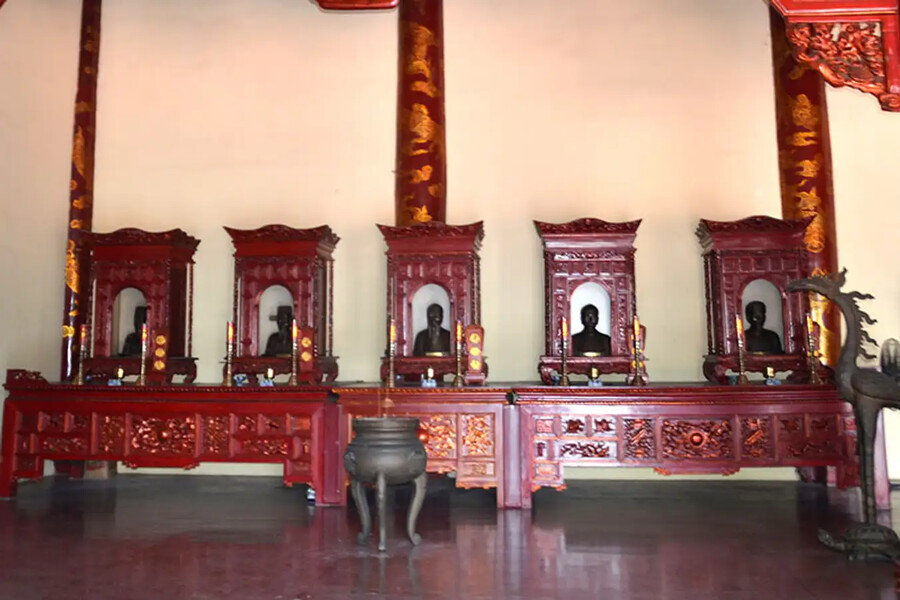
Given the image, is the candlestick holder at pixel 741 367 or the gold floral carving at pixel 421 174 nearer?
the candlestick holder at pixel 741 367

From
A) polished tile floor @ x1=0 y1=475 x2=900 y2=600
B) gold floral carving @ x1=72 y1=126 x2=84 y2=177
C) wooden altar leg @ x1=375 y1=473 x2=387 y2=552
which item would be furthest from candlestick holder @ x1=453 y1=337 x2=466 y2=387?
gold floral carving @ x1=72 y1=126 x2=84 y2=177

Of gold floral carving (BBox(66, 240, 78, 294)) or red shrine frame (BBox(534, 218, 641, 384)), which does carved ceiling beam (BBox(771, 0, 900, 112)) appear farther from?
gold floral carving (BBox(66, 240, 78, 294))

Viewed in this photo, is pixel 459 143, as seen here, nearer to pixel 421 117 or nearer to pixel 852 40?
pixel 421 117

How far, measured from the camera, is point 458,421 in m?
5.08

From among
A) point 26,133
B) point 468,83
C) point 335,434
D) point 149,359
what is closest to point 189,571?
point 335,434

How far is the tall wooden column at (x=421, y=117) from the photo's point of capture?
6.71m

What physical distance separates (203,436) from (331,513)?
125cm

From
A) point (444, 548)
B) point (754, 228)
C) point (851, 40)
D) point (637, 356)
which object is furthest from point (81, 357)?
point (851, 40)

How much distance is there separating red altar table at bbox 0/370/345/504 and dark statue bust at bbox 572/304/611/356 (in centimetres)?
234

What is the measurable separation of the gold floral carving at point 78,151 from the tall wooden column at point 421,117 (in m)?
3.16

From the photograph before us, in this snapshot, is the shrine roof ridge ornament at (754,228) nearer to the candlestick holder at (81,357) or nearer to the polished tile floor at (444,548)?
the polished tile floor at (444,548)

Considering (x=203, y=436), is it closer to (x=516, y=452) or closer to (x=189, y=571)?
(x=189, y=571)

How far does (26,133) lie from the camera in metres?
6.36

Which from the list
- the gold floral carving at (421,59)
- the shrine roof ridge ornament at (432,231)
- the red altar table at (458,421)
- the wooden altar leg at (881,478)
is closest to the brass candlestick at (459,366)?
the red altar table at (458,421)
